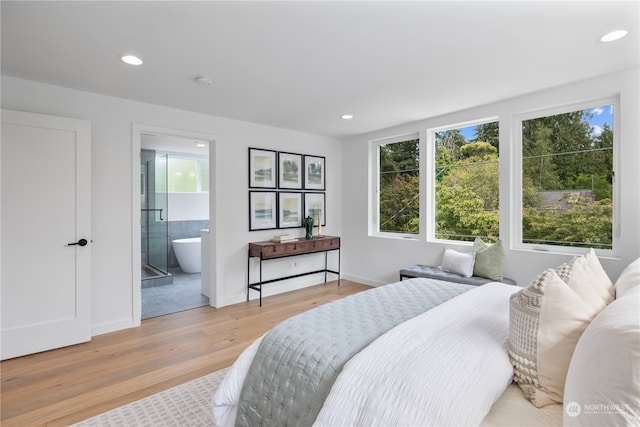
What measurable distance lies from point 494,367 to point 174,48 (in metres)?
2.67

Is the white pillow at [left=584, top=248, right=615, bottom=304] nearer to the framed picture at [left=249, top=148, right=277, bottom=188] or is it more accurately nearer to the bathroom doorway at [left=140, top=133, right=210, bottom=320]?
the framed picture at [left=249, top=148, right=277, bottom=188]

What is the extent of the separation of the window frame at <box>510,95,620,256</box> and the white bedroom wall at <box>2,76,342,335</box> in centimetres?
303

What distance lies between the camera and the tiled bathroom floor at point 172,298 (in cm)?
397

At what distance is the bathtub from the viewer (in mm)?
6020

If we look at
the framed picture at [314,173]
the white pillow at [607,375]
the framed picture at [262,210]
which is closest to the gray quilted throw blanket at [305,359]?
the white pillow at [607,375]

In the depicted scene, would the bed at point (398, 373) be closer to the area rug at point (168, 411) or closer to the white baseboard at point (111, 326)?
the area rug at point (168, 411)

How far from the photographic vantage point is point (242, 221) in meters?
4.29

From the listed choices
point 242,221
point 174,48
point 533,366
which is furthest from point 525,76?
point 242,221

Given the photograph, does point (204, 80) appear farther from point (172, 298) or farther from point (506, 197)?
point (506, 197)

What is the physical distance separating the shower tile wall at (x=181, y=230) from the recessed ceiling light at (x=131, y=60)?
4539mm

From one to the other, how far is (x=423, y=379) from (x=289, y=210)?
3.84 metres

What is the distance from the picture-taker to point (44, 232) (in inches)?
112

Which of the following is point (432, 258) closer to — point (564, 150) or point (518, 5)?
point (564, 150)

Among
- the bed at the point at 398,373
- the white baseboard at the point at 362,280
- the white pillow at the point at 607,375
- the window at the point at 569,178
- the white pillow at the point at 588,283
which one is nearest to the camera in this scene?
the white pillow at the point at 607,375
